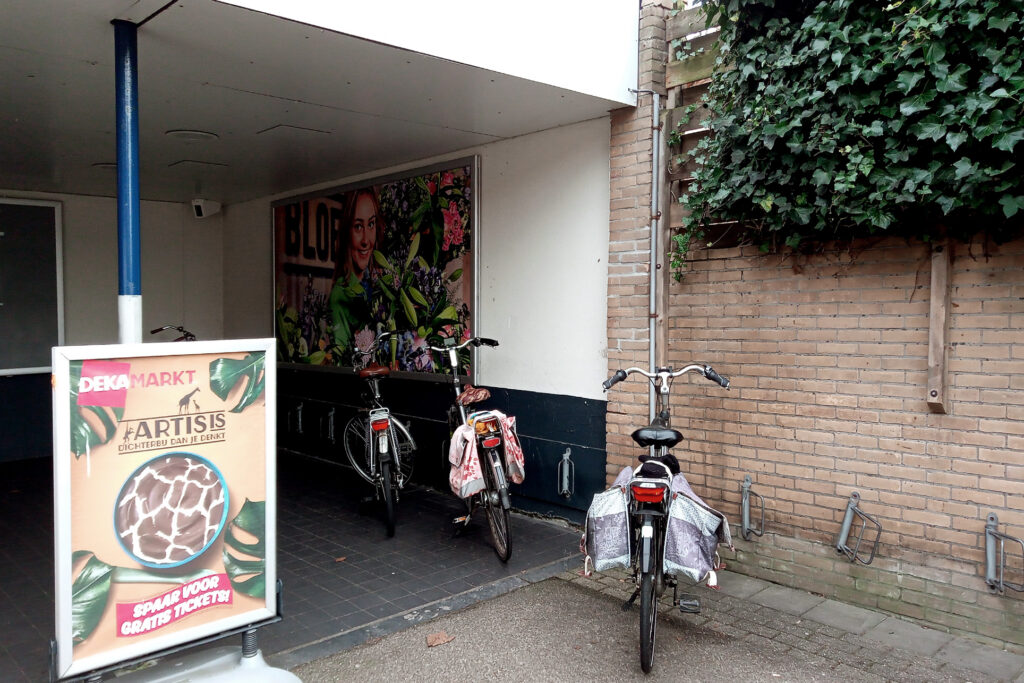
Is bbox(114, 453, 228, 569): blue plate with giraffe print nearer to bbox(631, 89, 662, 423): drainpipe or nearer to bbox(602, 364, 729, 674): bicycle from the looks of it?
bbox(602, 364, 729, 674): bicycle

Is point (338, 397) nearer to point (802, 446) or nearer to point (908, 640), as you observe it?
point (802, 446)

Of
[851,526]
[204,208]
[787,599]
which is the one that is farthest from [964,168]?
[204,208]

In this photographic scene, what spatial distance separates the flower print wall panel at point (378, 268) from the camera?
22.8 feet

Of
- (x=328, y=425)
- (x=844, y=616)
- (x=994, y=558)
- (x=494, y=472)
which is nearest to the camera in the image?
(x=994, y=558)

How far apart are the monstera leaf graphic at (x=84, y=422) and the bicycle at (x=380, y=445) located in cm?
287

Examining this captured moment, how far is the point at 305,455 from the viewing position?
9016 millimetres

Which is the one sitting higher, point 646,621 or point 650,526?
point 650,526

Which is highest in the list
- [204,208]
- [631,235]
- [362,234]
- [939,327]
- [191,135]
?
[191,135]

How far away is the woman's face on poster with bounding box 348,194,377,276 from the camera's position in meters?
7.97

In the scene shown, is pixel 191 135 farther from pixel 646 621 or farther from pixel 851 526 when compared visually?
pixel 851 526

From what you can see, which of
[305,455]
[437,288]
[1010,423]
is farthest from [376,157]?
[1010,423]

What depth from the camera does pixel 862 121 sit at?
3.95 meters

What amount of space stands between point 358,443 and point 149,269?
487cm

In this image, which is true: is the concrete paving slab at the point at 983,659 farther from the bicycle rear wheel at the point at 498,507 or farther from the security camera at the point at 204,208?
the security camera at the point at 204,208
